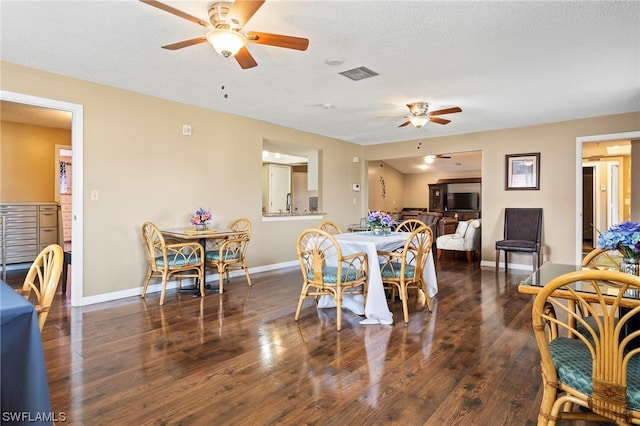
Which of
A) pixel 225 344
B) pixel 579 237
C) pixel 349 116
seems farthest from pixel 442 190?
pixel 225 344

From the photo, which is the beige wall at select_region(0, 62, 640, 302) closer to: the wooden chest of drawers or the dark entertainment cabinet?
the wooden chest of drawers

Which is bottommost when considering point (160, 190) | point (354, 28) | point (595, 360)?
point (595, 360)

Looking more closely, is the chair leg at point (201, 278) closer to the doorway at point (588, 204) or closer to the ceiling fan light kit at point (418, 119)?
the ceiling fan light kit at point (418, 119)

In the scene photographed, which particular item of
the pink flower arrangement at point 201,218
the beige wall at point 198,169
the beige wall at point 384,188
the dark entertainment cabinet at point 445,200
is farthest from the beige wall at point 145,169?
the dark entertainment cabinet at point 445,200

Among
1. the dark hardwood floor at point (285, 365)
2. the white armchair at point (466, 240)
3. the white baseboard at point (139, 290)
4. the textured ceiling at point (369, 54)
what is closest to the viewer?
the dark hardwood floor at point (285, 365)

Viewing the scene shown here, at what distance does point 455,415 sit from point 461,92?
11.9 ft

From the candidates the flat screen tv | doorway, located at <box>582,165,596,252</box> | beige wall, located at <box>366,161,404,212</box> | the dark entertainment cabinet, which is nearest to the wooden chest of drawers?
beige wall, located at <box>366,161,404,212</box>

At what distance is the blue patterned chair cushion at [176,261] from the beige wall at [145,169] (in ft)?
1.78

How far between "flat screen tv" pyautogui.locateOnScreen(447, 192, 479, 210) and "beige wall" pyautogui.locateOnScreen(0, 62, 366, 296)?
7333 mm

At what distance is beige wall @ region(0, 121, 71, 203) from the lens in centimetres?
584

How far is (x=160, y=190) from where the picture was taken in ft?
15.0

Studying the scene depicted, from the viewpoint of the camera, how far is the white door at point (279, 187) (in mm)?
9508

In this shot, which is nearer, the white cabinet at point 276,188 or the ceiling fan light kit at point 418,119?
the ceiling fan light kit at point 418,119

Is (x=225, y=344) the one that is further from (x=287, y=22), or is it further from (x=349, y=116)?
(x=349, y=116)
